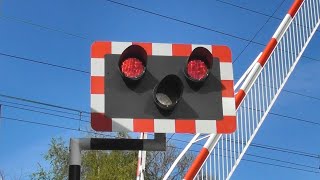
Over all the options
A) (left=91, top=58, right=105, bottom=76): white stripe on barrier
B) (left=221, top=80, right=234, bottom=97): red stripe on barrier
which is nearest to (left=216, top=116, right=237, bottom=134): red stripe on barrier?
(left=221, top=80, right=234, bottom=97): red stripe on barrier

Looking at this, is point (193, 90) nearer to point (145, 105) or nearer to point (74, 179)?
point (145, 105)

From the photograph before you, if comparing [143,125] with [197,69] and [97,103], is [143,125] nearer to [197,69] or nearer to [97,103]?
[97,103]

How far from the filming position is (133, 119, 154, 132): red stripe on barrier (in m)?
3.82

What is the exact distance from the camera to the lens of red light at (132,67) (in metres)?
3.92

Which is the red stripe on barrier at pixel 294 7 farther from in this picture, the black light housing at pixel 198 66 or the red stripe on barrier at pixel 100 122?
the red stripe on barrier at pixel 100 122

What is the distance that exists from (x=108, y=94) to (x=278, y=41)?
14.7ft

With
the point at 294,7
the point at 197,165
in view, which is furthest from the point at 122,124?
the point at 294,7

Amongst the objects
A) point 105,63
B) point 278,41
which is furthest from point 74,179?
point 278,41

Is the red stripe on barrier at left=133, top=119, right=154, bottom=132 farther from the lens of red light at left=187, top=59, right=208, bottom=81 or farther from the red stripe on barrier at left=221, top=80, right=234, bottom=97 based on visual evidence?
the red stripe on barrier at left=221, top=80, right=234, bottom=97

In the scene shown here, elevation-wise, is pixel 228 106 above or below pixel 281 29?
below

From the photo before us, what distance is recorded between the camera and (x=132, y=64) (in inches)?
155

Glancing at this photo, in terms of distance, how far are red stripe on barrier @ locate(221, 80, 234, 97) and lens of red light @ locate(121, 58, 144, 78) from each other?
2.05 ft

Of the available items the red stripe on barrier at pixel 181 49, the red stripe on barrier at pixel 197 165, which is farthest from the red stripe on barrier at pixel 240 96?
the red stripe on barrier at pixel 181 49

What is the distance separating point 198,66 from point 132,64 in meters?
0.48
